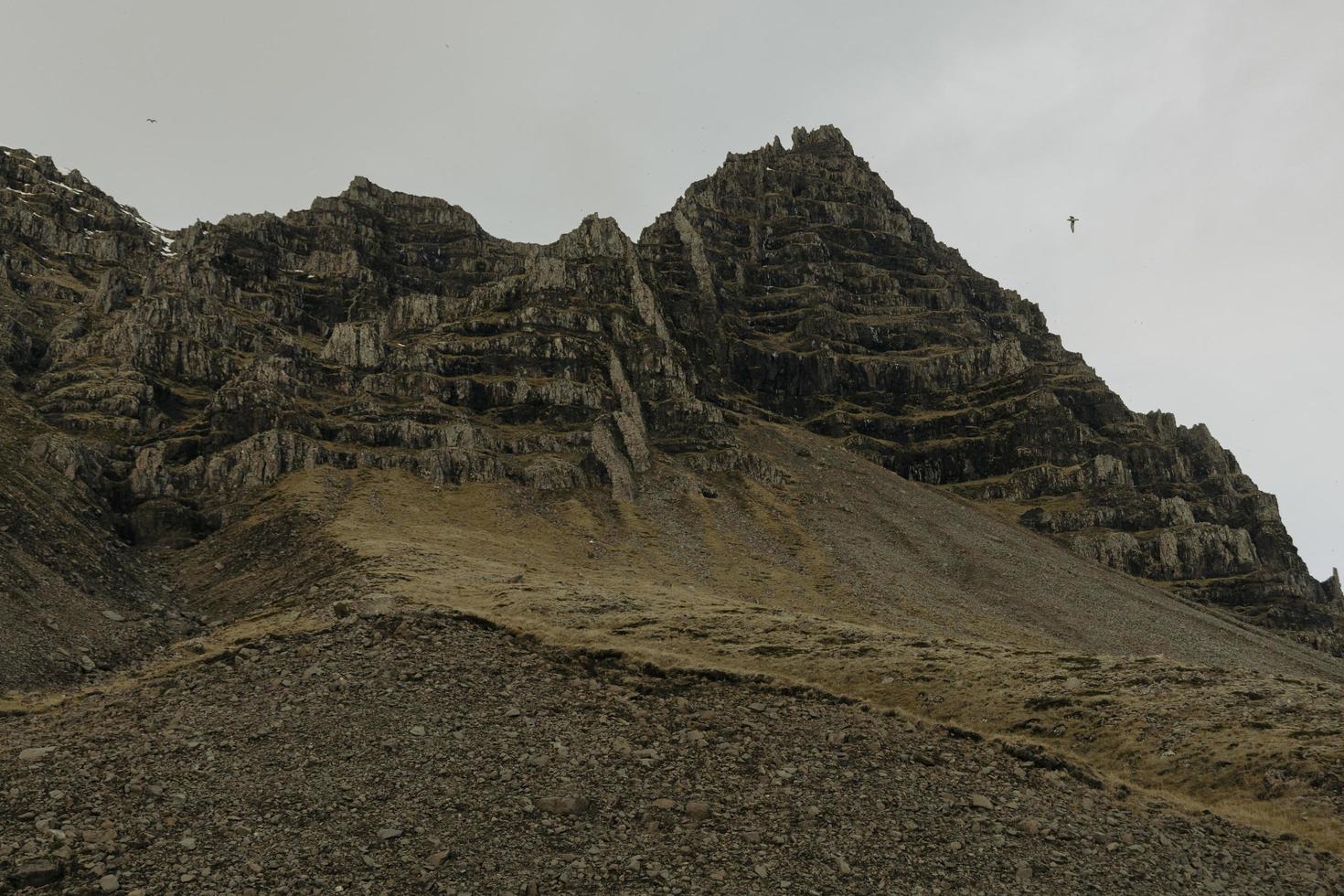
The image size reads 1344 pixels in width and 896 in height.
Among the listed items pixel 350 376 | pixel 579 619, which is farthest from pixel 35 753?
pixel 350 376

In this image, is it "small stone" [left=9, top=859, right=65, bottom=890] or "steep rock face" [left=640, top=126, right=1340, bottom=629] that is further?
"steep rock face" [left=640, top=126, right=1340, bottom=629]

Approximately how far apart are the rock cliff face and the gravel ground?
58501mm

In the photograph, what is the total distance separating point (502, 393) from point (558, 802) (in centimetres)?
10341

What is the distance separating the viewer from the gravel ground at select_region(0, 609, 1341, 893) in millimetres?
19922

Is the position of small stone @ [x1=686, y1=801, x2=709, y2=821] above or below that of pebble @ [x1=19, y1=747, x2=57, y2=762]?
above

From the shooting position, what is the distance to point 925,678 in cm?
3347

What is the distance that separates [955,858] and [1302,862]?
875 centimetres

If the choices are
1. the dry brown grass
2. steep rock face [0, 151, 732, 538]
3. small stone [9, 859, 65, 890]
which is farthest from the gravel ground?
steep rock face [0, 151, 732, 538]

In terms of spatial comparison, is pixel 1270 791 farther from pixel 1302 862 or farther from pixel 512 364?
pixel 512 364

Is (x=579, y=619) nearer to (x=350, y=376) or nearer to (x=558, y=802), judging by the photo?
(x=558, y=802)

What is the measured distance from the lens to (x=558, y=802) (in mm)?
23141

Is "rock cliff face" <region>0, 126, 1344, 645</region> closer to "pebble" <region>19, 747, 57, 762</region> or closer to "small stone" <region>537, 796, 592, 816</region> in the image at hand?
"pebble" <region>19, 747, 57, 762</region>

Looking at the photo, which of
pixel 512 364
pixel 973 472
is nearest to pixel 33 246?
pixel 512 364

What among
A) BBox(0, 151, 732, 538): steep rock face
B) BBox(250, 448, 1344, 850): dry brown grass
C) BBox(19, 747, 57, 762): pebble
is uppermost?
BBox(0, 151, 732, 538): steep rock face
